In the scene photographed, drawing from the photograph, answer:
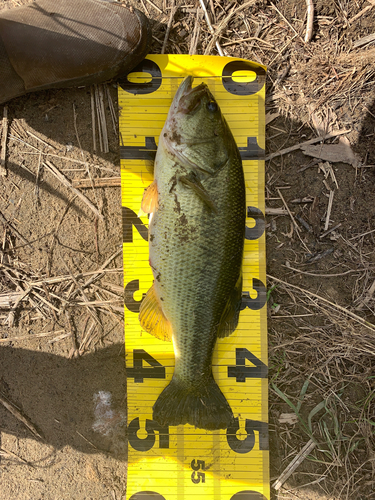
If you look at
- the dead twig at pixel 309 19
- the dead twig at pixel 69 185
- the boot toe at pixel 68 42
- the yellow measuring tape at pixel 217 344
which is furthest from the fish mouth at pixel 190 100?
the dead twig at pixel 309 19

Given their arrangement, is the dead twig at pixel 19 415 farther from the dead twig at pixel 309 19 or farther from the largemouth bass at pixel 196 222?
the dead twig at pixel 309 19

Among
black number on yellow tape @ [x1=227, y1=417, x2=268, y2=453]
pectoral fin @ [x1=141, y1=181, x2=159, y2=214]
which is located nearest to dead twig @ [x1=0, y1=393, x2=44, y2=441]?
black number on yellow tape @ [x1=227, y1=417, x2=268, y2=453]

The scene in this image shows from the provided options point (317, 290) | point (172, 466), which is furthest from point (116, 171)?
point (172, 466)

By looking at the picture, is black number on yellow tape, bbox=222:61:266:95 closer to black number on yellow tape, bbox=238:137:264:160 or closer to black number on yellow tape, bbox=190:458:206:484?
black number on yellow tape, bbox=238:137:264:160

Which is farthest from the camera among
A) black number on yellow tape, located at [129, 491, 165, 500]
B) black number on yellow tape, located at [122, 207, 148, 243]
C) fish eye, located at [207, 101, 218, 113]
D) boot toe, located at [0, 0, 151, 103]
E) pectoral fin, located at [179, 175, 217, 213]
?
black number on yellow tape, located at [122, 207, 148, 243]

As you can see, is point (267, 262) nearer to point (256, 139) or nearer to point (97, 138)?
point (256, 139)

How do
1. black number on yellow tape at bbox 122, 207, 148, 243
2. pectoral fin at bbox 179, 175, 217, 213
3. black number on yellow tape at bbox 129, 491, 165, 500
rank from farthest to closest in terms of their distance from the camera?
black number on yellow tape at bbox 122, 207, 148, 243, black number on yellow tape at bbox 129, 491, 165, 500, pectoral fin at bbox 179, 175, 217, 213

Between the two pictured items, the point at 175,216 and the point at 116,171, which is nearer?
the point at 175,216

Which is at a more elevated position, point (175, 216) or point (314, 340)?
point (175, 216)
